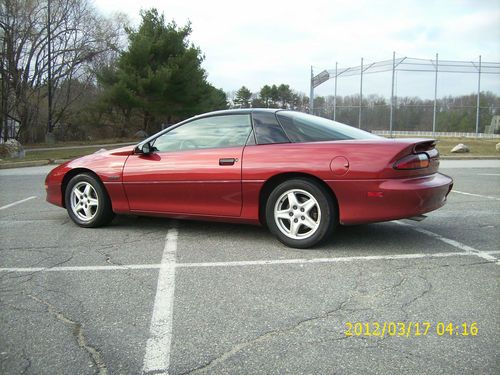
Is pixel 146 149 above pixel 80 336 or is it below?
above

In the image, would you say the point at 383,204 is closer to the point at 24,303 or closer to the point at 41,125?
the point at 24,303

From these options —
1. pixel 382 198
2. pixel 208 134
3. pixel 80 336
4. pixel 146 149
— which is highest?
pixel 208 134

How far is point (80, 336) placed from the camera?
2.60 m

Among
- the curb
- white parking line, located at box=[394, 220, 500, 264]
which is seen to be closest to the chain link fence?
the curb

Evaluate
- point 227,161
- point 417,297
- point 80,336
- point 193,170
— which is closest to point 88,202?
point 193,170

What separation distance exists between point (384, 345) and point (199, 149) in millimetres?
2889

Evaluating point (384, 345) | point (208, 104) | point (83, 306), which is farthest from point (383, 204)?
point (208, 104)

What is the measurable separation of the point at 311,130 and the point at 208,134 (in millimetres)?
1101

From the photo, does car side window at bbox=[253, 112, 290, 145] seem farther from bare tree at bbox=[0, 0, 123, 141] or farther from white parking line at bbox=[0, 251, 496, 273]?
bare tree at bbox=[0, 0, 123, 141]

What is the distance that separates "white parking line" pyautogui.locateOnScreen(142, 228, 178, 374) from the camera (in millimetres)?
2309

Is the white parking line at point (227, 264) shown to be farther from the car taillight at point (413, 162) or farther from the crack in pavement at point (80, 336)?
the car taillight at point (413, 162)

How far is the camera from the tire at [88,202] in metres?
5.21
